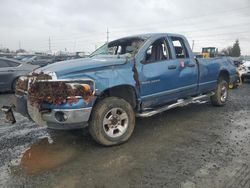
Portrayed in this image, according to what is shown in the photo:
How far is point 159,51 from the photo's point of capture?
5672mm

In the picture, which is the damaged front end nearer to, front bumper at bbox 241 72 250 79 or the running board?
the running board

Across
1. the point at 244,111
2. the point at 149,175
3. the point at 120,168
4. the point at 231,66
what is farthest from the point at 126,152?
the point at 231,66

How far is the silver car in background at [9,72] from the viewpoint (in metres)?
10.2

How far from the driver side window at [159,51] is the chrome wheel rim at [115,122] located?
141cm

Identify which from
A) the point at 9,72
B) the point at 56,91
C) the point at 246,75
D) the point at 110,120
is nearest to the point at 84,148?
the point at 110,120

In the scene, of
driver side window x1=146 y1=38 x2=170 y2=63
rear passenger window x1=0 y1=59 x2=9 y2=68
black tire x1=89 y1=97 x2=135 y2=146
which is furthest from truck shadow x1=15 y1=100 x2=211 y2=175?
rear passenger window x1=0 y1=59 x2=9 y2=68

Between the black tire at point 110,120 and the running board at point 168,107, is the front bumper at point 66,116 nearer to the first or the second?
the black tire at point 110,120

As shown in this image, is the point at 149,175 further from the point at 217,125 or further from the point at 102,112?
the point at 217,125

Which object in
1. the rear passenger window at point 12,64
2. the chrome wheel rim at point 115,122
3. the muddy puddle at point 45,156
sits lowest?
the muddy puddle at point 45,156

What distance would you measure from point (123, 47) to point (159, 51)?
77cm

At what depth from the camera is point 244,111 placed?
7117 mm

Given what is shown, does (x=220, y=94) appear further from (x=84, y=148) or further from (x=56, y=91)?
(x=56, y=91)

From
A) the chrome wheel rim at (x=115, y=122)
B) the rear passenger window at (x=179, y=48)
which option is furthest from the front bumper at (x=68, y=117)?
the rear passenger window at (x=179, y=48)

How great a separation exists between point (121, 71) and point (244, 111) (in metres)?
4.22
